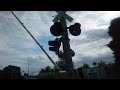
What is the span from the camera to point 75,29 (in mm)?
5672

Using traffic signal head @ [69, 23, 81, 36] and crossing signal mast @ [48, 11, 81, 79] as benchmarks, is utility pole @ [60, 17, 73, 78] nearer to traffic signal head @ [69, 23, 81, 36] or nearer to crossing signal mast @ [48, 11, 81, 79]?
crossing signal mast @ [48, 11, 81, 79]

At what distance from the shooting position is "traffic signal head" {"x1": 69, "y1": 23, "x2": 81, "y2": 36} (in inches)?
222

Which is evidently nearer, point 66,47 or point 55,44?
point 66,47

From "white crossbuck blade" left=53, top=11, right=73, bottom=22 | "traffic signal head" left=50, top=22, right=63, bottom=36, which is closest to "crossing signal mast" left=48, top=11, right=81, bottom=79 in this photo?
"white crossbuck blade" left=53, top=11, right=73, bottom=22

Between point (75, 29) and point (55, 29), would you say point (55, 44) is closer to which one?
point (75, 29)

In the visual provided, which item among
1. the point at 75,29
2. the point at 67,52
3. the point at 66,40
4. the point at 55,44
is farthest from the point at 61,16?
the point at 67,52

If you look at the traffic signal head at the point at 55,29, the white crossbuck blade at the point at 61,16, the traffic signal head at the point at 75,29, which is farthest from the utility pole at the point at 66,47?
the traffic signal head at the point at 55,29
